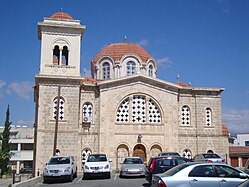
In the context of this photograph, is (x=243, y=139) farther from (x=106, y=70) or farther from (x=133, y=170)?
(x=133, y=170)

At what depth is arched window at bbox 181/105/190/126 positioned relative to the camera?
33969 mm

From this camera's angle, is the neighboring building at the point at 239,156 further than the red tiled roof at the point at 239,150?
No

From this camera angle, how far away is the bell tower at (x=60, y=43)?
31.5m

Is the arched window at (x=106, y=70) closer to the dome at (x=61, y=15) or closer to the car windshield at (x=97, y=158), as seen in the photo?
the dome at (x=61, y=15)

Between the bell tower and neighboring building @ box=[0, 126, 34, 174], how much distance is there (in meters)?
29.2

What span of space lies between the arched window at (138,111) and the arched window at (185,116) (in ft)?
8.49

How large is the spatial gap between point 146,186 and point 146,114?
15.9m

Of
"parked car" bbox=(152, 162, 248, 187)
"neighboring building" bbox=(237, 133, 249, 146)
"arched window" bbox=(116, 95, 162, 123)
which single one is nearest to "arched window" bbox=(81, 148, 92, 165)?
"arched window" bbox=(116, 95, 162, 123)

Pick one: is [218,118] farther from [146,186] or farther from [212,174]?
[212,174]

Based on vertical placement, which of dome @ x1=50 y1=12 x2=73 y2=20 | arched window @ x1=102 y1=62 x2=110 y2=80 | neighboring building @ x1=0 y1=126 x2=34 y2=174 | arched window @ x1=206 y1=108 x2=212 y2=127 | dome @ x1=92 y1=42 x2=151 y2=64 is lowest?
neighboring building @ x1=0 y1=126 x2=34 y2=174

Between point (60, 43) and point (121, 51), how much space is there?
8742mm

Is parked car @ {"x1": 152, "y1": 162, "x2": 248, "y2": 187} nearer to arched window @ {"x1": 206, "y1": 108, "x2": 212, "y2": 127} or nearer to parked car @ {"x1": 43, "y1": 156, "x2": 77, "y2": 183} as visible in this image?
parked car @ {"x1": 43, "y1": 156, "x2": 77, "y2": 183}

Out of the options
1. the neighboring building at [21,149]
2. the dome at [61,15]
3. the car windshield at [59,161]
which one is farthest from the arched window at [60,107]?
the neighboring building at [21,149]

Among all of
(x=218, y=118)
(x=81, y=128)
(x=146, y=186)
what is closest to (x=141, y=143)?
(x=81, y=128)
